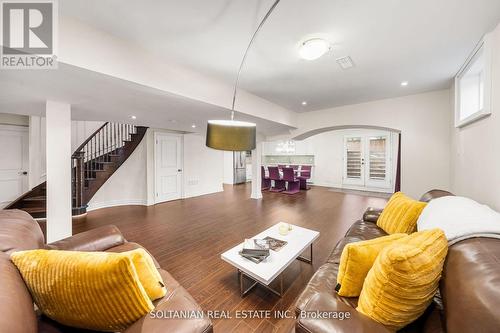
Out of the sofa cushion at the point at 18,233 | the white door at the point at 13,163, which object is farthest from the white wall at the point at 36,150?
the sofa cushion at the point at 18,233

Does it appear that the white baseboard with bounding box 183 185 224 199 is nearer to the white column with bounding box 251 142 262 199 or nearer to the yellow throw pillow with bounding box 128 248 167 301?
the white column with bounding box 251 142 262 199

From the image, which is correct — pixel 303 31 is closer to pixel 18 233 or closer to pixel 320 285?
pixel 320 285

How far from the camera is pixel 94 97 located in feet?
8.75

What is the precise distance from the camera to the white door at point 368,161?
724 centimetres

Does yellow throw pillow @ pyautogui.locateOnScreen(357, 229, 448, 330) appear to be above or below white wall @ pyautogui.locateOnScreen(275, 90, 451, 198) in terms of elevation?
below

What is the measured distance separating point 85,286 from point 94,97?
2747mm

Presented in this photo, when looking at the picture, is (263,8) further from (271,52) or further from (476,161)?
(476,161)

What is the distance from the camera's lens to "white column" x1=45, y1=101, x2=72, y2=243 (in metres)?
2.71

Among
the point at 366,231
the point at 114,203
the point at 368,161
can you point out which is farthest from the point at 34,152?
the point at 368,161

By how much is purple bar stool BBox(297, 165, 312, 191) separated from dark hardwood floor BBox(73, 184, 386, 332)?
1199mm

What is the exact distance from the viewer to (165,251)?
277cm

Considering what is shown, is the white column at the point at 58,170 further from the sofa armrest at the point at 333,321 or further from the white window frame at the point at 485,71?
the white window frame at the point at 485,71

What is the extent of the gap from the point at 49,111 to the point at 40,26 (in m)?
1.60

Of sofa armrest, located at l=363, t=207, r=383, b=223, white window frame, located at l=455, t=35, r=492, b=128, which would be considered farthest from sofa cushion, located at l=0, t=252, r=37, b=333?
white window frame, located at l=455, t=35, r=492, b=128
